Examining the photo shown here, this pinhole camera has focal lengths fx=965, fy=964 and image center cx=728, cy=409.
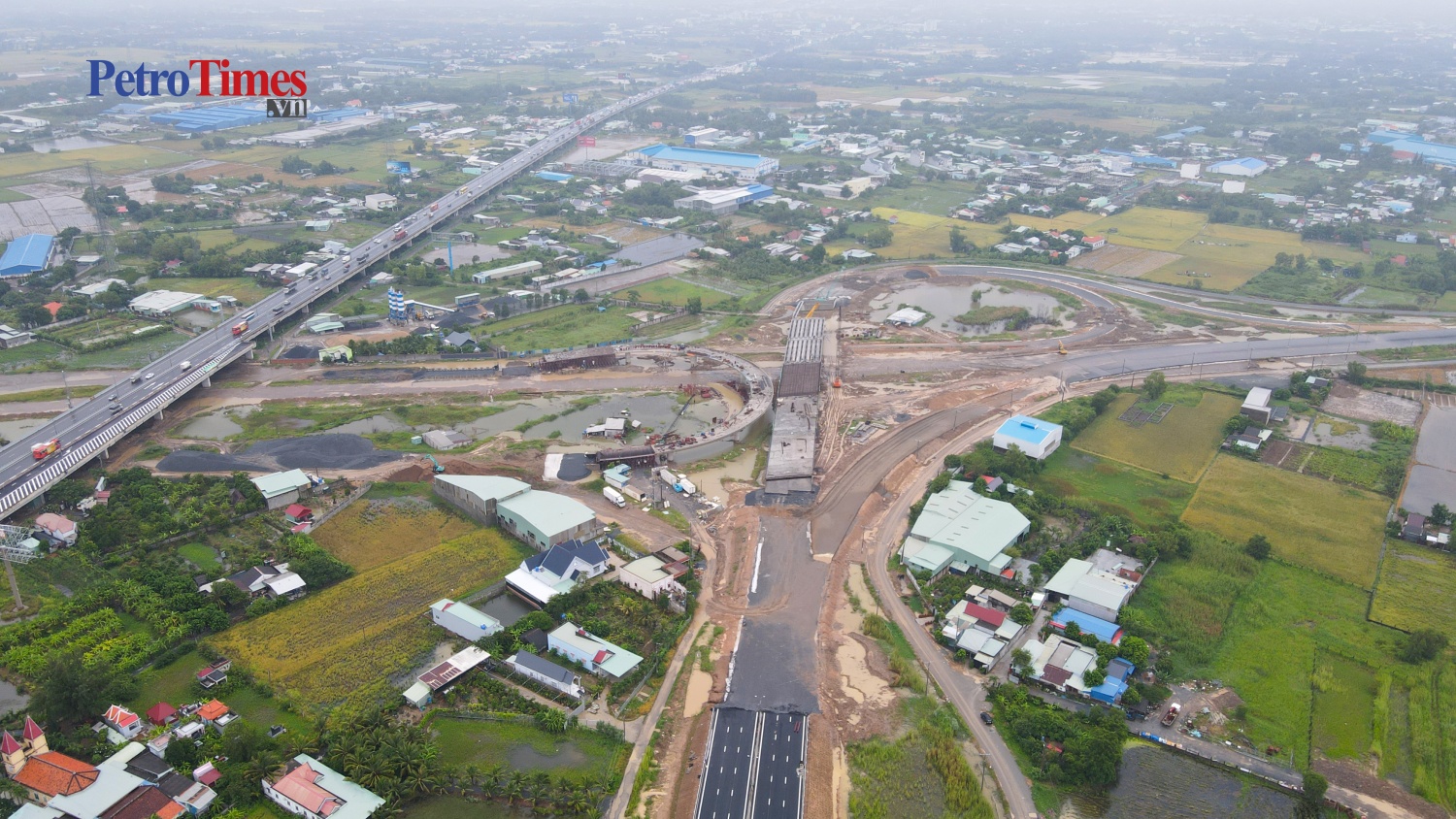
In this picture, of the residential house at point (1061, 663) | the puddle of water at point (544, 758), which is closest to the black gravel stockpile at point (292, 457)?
the puddle of water at point (544, 758)

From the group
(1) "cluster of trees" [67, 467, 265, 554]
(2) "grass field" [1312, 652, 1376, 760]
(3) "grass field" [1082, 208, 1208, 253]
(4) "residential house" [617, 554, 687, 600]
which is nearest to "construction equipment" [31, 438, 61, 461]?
(1) "cluster of trees" [67, 467, 265, 554]

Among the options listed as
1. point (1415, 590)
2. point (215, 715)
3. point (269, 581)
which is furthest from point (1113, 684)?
point (269, 581)

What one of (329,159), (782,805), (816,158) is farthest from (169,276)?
(816,158)

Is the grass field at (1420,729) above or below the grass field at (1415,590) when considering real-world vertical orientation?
below

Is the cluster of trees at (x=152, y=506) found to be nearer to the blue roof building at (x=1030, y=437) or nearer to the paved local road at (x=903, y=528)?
the paved local road at (x=903, y=528)

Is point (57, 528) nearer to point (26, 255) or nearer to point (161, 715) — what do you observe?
point (161, 715)

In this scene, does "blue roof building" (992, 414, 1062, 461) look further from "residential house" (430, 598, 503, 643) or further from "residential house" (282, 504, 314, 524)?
"residential house" (282, 504, 314, 524)
